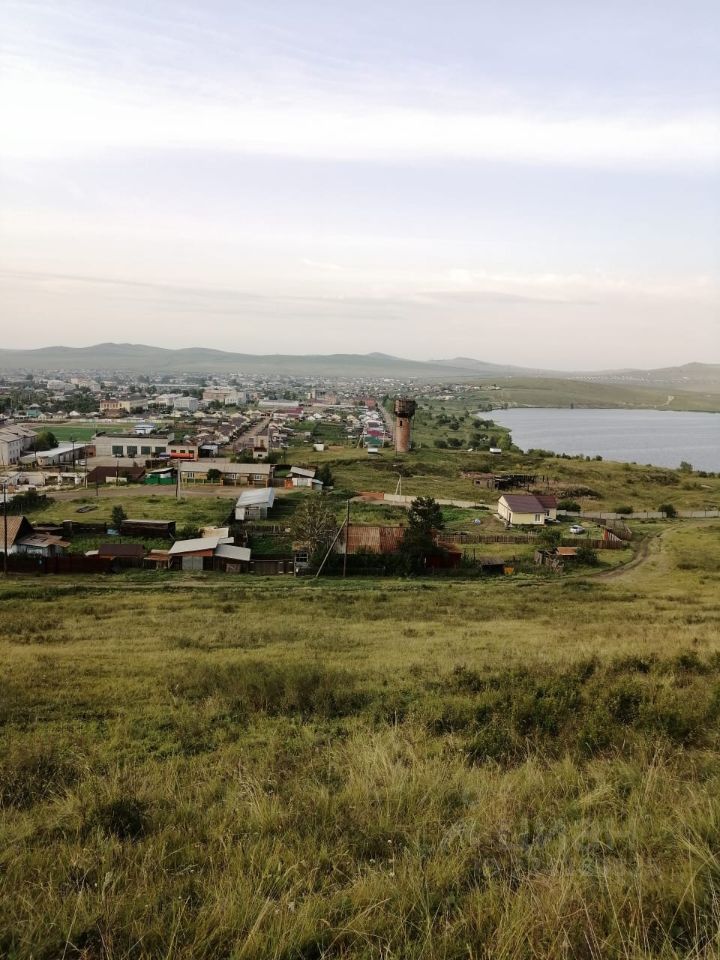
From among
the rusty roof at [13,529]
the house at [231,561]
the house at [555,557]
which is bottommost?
the house at [231,561]

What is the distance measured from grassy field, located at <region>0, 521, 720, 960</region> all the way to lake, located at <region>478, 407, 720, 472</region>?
2573 inches

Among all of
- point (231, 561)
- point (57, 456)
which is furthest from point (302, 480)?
point (57, 456)

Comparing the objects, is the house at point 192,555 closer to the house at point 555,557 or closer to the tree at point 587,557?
the house at point 555,557

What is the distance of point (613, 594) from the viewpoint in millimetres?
18375

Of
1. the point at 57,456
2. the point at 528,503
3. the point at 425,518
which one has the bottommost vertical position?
the point at 57,456

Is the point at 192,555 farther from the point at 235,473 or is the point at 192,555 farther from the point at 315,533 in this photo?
the point at 235,473

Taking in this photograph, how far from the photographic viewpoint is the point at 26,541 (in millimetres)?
22484

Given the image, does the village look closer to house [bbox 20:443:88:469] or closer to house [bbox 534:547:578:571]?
house [bbox 534:547:578:571]

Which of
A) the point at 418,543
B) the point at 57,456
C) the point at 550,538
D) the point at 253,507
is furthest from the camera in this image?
the point at 57,456

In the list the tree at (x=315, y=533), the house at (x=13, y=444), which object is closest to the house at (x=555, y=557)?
Result: the tree at (x=315, y=533)

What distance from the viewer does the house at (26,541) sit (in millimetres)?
22047

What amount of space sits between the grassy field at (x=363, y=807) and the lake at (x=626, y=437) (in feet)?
214

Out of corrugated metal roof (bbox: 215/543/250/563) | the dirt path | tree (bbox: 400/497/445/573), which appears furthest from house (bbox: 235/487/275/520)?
the dirt path

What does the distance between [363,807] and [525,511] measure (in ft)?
89.6
